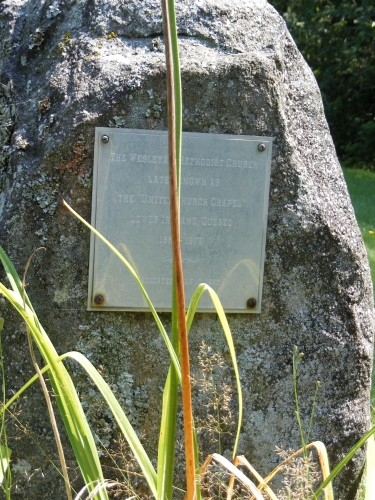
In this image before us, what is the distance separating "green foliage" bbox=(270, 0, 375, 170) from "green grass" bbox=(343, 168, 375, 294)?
2.83m

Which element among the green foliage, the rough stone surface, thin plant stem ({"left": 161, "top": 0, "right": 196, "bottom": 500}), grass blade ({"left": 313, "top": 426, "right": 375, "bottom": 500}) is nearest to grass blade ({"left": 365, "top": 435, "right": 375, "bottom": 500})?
grass blade ({"left": 313, "top": 426, "right": 375, "bottom": 500})

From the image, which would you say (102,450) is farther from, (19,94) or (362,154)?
(362,154)

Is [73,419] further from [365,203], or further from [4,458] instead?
[365,203]

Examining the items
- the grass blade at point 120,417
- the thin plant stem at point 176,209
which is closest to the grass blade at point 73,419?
the grass blade at point 120,417

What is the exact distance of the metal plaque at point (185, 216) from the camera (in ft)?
6.22

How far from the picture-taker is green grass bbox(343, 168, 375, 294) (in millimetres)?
5327

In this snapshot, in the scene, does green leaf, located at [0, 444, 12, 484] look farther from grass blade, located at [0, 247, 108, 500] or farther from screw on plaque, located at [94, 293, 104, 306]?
screw on plaque, located at [94, 293, 104, 306]

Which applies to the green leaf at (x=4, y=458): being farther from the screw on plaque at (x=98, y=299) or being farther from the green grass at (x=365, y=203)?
the green grass at (x=365, y=203)

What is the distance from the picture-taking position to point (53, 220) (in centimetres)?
191

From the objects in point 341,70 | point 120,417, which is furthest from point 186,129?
point 341,70

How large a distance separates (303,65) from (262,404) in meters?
1.12

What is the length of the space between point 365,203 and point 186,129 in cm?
575

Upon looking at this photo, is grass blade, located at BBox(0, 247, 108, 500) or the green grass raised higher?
the green grass

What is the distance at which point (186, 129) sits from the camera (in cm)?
194
